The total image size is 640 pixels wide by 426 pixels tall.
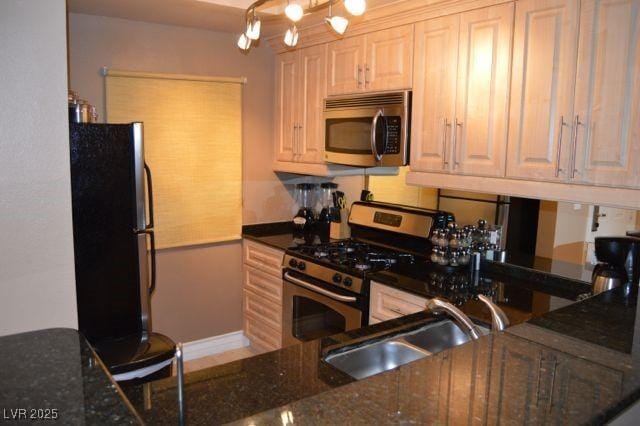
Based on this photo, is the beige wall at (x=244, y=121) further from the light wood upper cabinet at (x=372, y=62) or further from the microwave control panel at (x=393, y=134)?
the microwave control panel at (x=393, y=134)

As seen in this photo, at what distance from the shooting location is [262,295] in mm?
3887

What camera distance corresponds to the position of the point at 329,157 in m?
3.52

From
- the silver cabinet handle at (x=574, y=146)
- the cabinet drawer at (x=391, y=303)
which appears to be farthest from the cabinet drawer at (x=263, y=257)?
the silver cabinet handle at (x=574, y=146)

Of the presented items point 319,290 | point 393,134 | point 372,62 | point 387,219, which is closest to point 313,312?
point 319,290

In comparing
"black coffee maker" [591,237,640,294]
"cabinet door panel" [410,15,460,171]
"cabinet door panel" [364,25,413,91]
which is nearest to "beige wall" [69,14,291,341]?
"cabinet door panel" [364,25,413,91]

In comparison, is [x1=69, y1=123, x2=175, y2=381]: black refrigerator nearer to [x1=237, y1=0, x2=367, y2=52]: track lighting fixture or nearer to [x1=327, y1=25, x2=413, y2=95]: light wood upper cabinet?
[x1=237, y1=0, x2=367, y2=52]: track lighting fixture

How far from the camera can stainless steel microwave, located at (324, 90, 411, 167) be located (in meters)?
2.97

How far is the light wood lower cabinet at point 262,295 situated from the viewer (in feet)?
12.1

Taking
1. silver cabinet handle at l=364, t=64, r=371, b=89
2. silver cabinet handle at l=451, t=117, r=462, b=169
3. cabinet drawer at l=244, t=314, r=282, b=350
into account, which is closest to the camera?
silver cabinet handle at l=451, t=117, r=462, b=169

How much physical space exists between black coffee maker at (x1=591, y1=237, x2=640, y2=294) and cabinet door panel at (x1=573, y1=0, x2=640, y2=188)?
1.02 ft

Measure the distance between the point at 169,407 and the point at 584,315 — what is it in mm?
1232

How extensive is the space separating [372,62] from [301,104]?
80cm

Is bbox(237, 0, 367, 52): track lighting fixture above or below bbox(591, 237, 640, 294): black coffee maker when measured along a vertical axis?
above

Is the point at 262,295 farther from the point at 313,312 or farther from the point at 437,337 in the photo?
the point at 437,337
